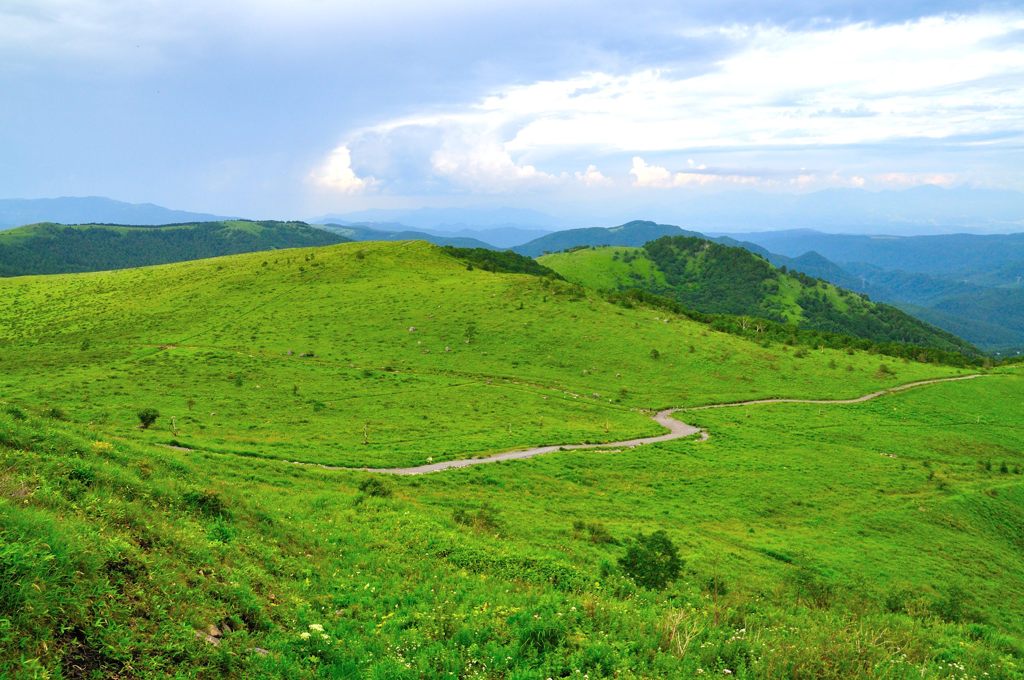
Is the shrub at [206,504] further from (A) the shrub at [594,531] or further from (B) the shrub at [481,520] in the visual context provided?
(A) the shrub at [594,531]

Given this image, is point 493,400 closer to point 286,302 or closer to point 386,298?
point 386,298

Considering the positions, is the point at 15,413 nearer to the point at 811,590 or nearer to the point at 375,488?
the point at 375,488

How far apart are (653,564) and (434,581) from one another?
8.05m

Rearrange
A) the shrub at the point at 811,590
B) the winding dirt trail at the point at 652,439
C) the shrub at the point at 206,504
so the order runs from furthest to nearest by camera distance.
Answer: the winding dirt trail at the point at 652,439
the shrub at the point at 811,590
the shrub at the point at 206,504

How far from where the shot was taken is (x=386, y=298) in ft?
287

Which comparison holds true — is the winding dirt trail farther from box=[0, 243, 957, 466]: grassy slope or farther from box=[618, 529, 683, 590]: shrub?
box=[618, 529, 683, 590]: shrub

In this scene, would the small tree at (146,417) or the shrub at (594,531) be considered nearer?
the shrub at (594,531)

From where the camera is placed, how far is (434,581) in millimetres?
13867

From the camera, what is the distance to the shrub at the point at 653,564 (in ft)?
55.0

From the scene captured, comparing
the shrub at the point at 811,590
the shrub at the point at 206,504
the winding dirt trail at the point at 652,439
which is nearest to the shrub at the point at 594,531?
the shrub at the point at 811,590

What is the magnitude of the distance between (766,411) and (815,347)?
131 feet

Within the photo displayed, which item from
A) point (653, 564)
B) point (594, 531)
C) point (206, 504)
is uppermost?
point (206, 504)

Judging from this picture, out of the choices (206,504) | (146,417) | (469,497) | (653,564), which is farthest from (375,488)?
(146,417)

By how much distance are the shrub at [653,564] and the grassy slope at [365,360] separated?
68.6 ft
